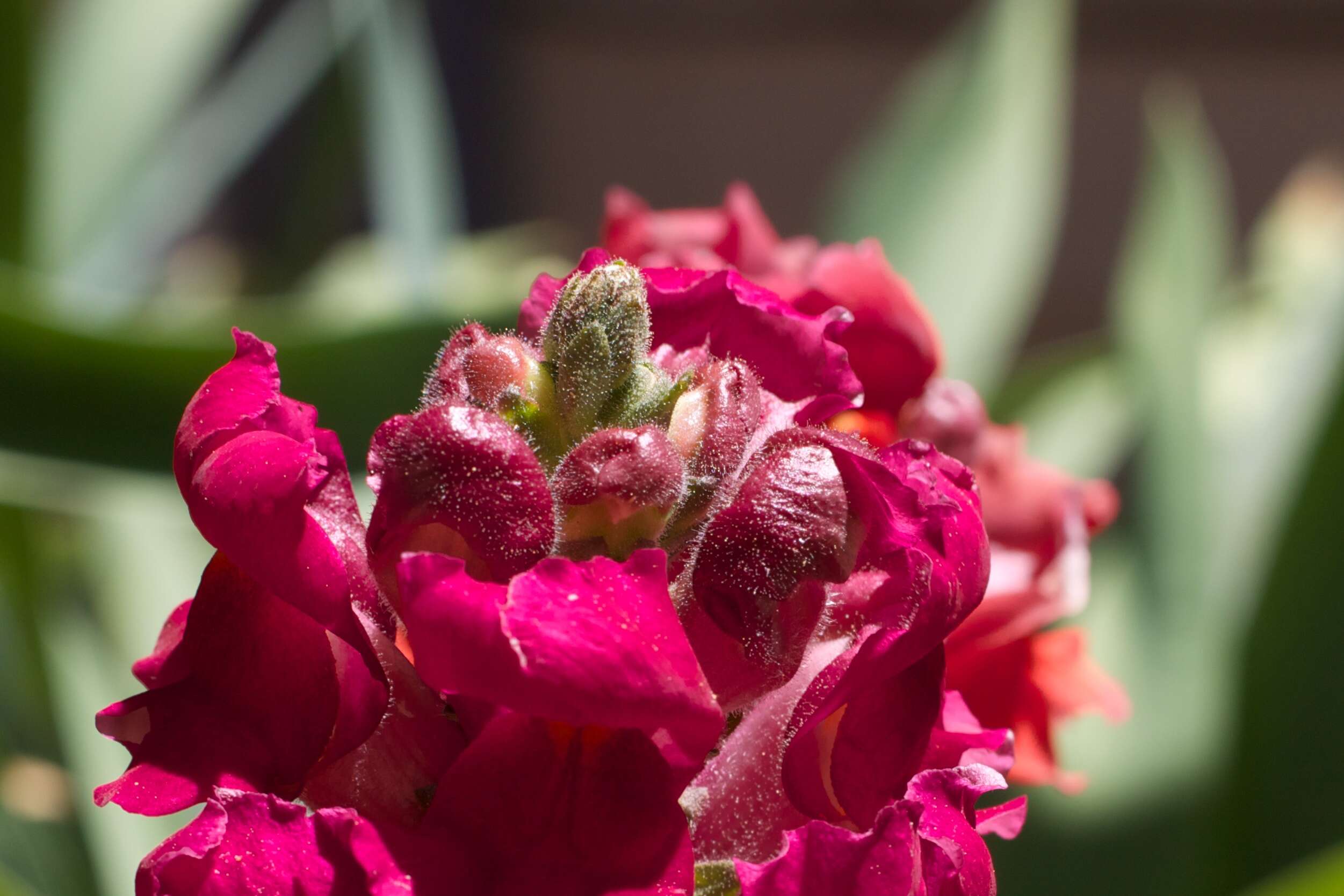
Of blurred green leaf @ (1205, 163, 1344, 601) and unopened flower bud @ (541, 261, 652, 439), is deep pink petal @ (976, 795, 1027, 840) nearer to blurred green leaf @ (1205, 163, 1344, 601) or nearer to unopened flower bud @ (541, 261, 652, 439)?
unopened flower bud @ (541, 261, 652, 439)

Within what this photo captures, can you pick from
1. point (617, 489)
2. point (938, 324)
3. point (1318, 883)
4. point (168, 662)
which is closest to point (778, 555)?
point (617, 489)

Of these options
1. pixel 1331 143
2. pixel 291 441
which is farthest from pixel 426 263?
pixel 1331 143

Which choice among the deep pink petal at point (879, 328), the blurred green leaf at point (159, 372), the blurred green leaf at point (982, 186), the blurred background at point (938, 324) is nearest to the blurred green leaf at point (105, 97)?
the blurred background at point (938, 324)

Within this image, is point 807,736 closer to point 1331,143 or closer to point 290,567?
point 290,567

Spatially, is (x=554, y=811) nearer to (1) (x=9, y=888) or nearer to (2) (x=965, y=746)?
(2) (x=965, y=746)

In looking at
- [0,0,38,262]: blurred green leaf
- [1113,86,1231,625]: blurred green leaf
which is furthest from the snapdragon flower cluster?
[0,0,38,262]: blurred green leaf

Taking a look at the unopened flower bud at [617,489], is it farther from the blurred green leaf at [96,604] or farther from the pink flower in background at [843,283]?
the blurred green leaf at [96,604]
